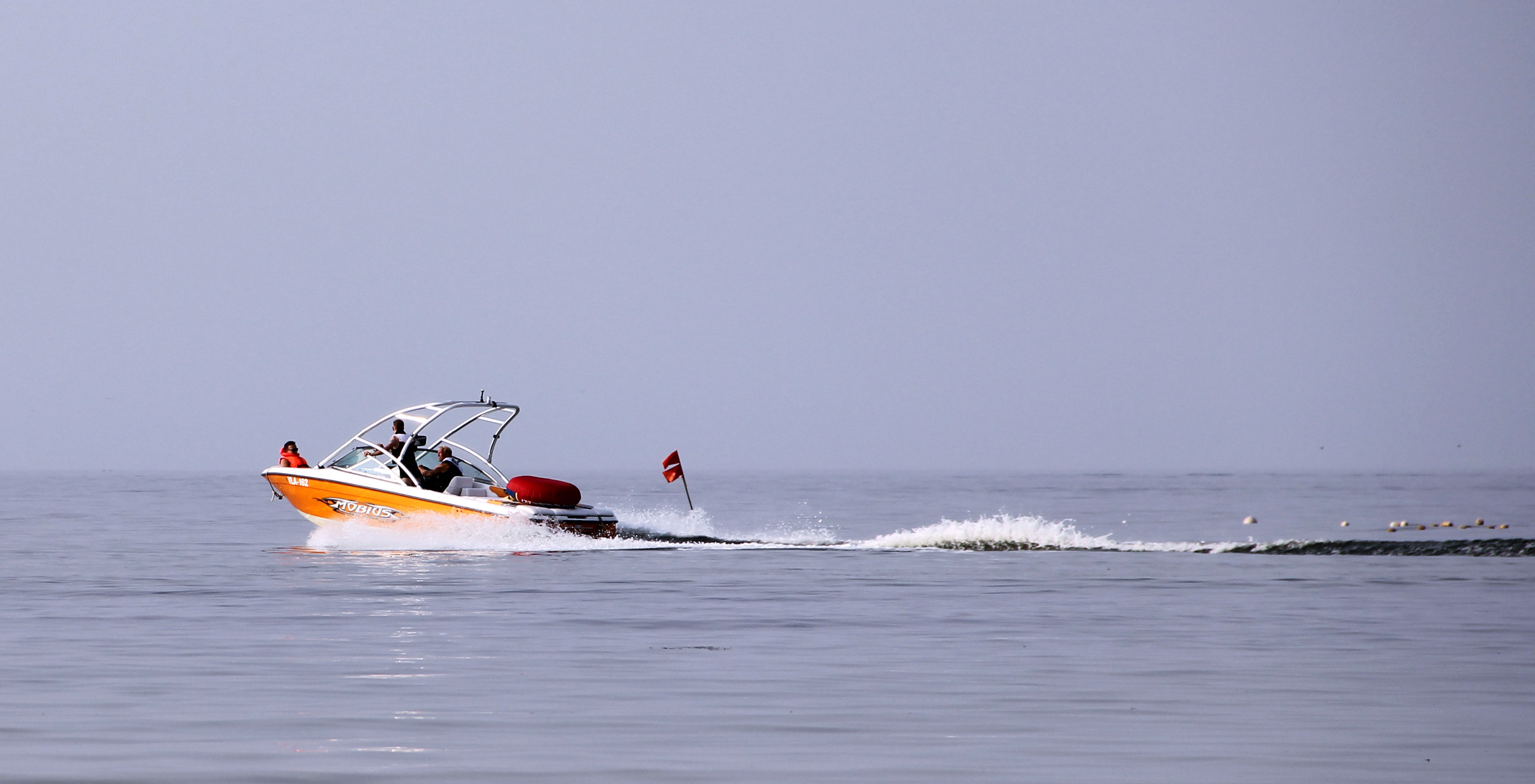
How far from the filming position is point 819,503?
7431 centimetres

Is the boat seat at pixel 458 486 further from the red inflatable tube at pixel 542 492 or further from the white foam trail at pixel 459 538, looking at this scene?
the red inflatable tube at pixel 542 492

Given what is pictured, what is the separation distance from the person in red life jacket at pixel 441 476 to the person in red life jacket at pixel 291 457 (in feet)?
11.9

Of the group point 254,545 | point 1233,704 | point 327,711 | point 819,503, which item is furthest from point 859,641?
point 819,503

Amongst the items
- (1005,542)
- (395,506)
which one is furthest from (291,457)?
(1005,542)

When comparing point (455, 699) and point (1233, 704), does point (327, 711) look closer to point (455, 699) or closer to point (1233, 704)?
point (455, 699)

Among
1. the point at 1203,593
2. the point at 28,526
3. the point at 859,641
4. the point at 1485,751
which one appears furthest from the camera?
the point at 28,526

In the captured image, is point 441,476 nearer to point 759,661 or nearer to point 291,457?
point 291,457

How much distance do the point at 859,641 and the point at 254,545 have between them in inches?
880

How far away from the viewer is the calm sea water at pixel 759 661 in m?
10.3

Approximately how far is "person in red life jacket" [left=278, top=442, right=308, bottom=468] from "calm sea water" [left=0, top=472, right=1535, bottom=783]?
1690 millimetres

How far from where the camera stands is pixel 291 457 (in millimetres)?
34125

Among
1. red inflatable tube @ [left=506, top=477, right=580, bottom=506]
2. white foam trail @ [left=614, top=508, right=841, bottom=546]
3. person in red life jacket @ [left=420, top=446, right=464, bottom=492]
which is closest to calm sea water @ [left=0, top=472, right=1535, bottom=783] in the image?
white foam trail @ [left=614, top=508, right=841, bottom=546]

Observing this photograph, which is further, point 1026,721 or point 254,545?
point 254,545

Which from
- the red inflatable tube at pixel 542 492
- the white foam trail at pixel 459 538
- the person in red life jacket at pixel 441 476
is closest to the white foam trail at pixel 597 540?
the white foam trail at pixel 459 538
